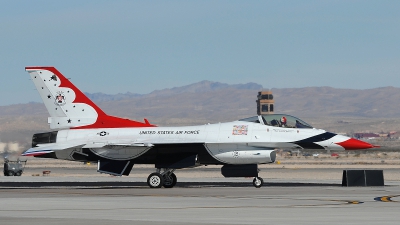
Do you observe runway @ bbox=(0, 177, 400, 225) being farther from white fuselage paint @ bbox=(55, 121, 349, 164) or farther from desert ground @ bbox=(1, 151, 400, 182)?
desert ground @ bbox=(1, 151, 400, 182)

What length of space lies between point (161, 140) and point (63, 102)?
16.6 ft

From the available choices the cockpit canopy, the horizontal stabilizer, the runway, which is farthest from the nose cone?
the horizontal stabilizer

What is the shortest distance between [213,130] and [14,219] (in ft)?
54.0

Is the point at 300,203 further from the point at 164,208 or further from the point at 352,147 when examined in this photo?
the point at 352,147

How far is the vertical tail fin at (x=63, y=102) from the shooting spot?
36.9 meters

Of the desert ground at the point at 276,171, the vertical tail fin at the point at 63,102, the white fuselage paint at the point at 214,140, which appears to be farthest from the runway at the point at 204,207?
the desert ground at the point at 276,171

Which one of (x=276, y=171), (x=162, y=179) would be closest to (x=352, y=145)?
(x=162, y=179)

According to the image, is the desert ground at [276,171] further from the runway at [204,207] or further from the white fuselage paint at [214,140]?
the runway at [204,207]

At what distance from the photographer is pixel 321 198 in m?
26.7

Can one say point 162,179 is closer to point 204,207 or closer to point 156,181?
point 156,181

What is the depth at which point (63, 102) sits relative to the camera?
3716 cm

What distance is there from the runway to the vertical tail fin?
652 cm

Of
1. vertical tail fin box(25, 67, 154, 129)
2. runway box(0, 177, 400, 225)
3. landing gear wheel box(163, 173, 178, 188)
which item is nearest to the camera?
runway box(0, 177, 400, 225)

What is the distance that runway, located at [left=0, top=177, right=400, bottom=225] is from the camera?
765 inches
